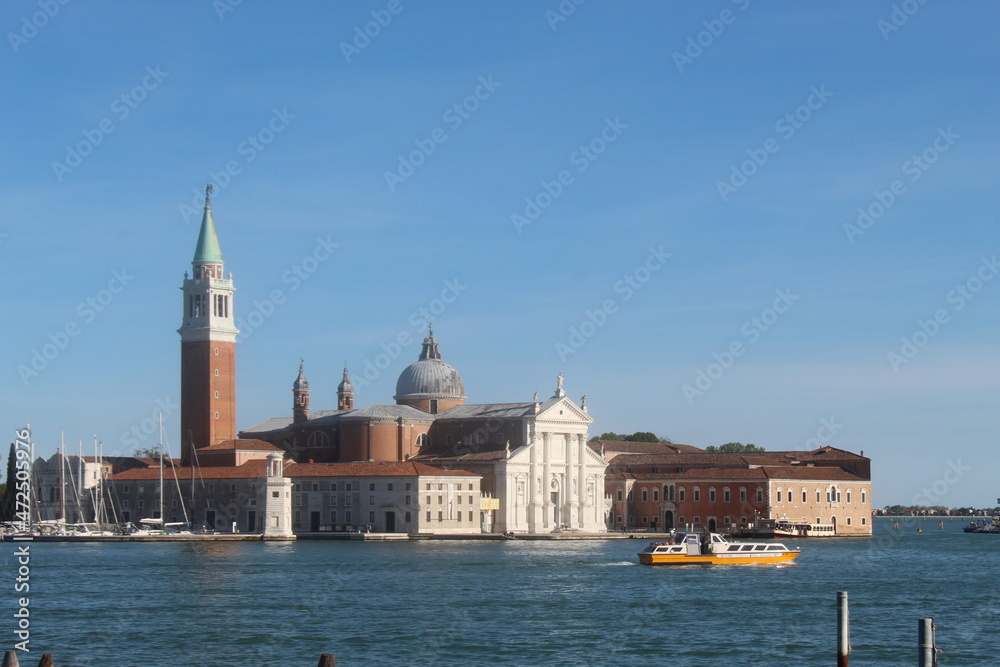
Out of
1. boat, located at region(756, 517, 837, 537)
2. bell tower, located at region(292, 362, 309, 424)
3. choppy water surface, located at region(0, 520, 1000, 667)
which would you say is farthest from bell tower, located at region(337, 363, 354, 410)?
choppy water surface, located at region(0, 520, 1000, 667)

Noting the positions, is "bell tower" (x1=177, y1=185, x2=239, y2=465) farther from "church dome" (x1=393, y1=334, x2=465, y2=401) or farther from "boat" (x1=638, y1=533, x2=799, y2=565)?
"boat" (x1=638, y1=533, x2=799, y2=565)

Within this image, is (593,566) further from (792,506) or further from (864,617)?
(792,506)

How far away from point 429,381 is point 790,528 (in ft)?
82.5

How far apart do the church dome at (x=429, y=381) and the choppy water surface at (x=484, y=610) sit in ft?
117

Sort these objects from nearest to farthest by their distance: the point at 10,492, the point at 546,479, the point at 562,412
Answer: the point at 10,492
the point at 546,479
the point at 562,412

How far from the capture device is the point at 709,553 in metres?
61.4

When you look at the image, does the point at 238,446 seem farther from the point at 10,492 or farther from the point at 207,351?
the point at 10,492

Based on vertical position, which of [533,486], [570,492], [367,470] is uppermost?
[367,470]

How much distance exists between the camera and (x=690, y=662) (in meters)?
31.6

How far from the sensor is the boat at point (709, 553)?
198 feet

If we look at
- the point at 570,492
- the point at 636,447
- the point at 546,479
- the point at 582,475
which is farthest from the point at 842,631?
the point at 636,447

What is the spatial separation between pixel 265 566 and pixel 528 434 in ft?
123

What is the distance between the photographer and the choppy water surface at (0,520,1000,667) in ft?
107

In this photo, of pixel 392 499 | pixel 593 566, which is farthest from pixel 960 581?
pixel 392 499
